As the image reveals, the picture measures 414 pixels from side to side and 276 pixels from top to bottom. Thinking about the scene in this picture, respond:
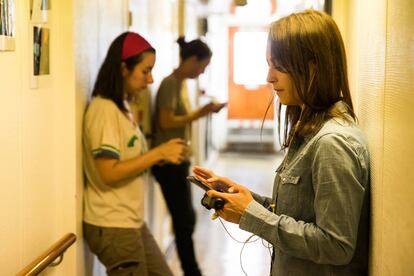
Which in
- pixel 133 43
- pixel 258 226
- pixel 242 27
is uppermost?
pixel 242 27

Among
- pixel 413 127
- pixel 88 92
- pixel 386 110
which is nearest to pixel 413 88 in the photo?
pixel 413 127

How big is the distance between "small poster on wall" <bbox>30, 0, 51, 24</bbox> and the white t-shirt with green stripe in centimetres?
43

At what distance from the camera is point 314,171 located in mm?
1113

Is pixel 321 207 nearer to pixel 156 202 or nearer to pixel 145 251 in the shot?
pixel 145 251

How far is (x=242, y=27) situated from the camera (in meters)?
8.53

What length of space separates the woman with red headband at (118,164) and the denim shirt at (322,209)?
95cm

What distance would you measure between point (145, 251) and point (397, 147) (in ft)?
4.81

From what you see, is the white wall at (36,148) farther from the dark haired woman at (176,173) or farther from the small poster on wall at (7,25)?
the dark haired woman at (176,173)

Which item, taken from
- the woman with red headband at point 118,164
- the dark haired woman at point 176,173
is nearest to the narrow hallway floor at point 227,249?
the dark haired woman at point 176,173

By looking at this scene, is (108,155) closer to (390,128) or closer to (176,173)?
(176,173)

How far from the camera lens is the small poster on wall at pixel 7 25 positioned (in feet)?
4.57

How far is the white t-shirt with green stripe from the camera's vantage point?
201 centimetres

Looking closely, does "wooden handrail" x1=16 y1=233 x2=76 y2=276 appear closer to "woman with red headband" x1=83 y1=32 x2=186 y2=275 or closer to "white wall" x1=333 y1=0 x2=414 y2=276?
"woman with red headband" x1=83 y1=32 x2=186 y2=275

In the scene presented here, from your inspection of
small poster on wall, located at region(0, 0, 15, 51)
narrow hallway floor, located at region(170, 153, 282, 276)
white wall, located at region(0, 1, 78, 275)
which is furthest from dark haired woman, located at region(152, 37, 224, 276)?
small poster on wall, located at region(0, 0, 15, 51)
